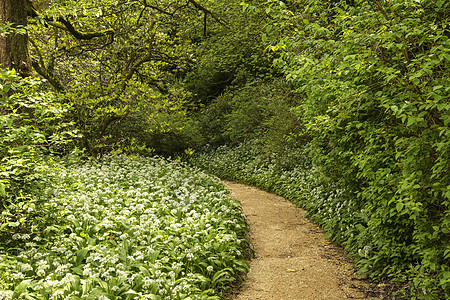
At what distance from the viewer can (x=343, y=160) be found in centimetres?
606

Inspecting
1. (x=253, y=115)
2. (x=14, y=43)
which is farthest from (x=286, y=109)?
(x=14, y=43)

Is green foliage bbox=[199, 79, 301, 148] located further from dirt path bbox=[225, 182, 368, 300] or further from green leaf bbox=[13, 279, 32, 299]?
green leaf bbox=[13, 279, 32, 299]

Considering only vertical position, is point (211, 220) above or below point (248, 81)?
below

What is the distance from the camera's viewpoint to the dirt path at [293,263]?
469cm

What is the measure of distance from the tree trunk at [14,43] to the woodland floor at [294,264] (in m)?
5.71

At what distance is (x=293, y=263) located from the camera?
222 inches

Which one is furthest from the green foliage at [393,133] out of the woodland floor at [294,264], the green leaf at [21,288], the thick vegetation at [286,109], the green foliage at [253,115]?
the green foliage at [253,115]

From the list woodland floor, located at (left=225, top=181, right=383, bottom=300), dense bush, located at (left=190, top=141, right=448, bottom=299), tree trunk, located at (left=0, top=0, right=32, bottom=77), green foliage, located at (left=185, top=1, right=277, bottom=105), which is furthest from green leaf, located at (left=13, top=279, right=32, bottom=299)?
green foliage, located at (left=185, top=1, right=277, bottom=105)

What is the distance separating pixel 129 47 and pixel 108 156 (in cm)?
376

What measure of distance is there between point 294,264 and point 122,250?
2816mm

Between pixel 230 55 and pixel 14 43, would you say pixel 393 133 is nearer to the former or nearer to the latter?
pixel 14 43

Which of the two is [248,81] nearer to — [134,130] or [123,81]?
[134,130]

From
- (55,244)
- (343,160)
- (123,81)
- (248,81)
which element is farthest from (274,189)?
(248,81)

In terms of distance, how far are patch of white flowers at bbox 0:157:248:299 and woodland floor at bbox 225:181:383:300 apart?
42cm
